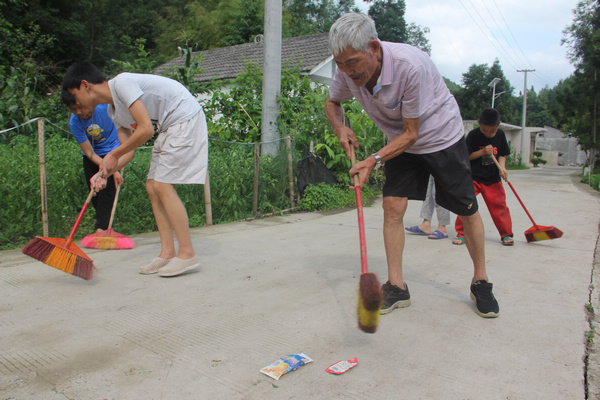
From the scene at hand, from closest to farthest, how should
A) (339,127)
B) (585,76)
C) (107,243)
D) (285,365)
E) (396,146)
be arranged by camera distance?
(285,365), (396,146), (339,127), (107,243), (585,76)

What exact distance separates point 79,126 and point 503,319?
3969 millimetres

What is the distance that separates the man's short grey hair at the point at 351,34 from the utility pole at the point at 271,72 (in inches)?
179

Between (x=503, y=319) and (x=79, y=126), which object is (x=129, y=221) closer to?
(x=79, y=126)

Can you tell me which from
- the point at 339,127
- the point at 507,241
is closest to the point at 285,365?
the point at 339,127

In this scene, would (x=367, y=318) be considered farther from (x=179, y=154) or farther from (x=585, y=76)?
(x=585, y=76)

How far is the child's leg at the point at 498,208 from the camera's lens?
4727mm

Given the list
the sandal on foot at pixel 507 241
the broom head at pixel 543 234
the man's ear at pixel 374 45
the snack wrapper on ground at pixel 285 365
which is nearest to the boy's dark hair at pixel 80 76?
the man's ear at pixel 374 45

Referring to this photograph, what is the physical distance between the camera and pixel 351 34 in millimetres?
2289

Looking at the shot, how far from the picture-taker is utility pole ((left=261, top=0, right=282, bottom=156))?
6984 millimetres

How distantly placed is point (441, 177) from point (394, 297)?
81 centimetres

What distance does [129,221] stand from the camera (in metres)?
5.13

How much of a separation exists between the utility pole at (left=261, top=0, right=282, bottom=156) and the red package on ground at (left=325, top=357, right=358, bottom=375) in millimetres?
5025

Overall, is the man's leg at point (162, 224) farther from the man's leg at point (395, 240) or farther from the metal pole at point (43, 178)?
the man's leg at point (395, 240)

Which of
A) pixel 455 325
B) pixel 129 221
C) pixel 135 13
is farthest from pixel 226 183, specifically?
pixel 135 13
